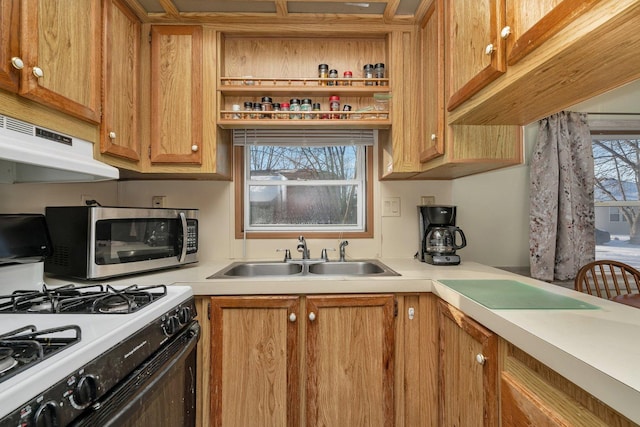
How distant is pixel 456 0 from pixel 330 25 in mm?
690

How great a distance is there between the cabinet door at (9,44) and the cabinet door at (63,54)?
0.05 feet

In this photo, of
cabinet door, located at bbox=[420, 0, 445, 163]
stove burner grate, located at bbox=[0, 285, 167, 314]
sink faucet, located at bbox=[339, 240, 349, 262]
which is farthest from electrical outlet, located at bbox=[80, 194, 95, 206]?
cabinet door, located at bbox=[420, 0, 445, 163]

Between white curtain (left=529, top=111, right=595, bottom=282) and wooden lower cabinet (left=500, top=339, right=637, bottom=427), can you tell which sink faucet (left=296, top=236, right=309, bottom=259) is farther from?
white curtain (left=529, top=111, right=595, bottom=282)

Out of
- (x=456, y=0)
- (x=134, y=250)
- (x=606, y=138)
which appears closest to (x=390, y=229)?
(x=456, y=0)

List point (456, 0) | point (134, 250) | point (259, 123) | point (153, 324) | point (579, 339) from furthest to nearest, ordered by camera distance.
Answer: point (259, 123), point (134, 250), point (456, 0), point (153, 324), point (579, 339)

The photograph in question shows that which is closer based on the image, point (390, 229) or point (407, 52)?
point (407, 52)

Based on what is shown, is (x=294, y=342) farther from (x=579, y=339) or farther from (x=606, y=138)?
(x=606, y=138)

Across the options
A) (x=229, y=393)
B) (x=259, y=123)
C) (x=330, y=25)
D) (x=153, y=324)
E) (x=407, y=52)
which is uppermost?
(x=330, y=25)

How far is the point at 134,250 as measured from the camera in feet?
4.93

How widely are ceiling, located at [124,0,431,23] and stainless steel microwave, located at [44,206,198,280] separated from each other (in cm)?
103

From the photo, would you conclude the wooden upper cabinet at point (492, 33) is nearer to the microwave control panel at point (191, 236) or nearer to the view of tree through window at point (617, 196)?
the microwave control panel at point (191, 236)

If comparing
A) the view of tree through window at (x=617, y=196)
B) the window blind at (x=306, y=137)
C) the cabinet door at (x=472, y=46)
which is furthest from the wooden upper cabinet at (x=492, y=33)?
the view of tree through window at (x=617, y=196)

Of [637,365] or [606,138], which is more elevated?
[606,138]

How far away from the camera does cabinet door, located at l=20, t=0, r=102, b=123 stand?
105 cm
